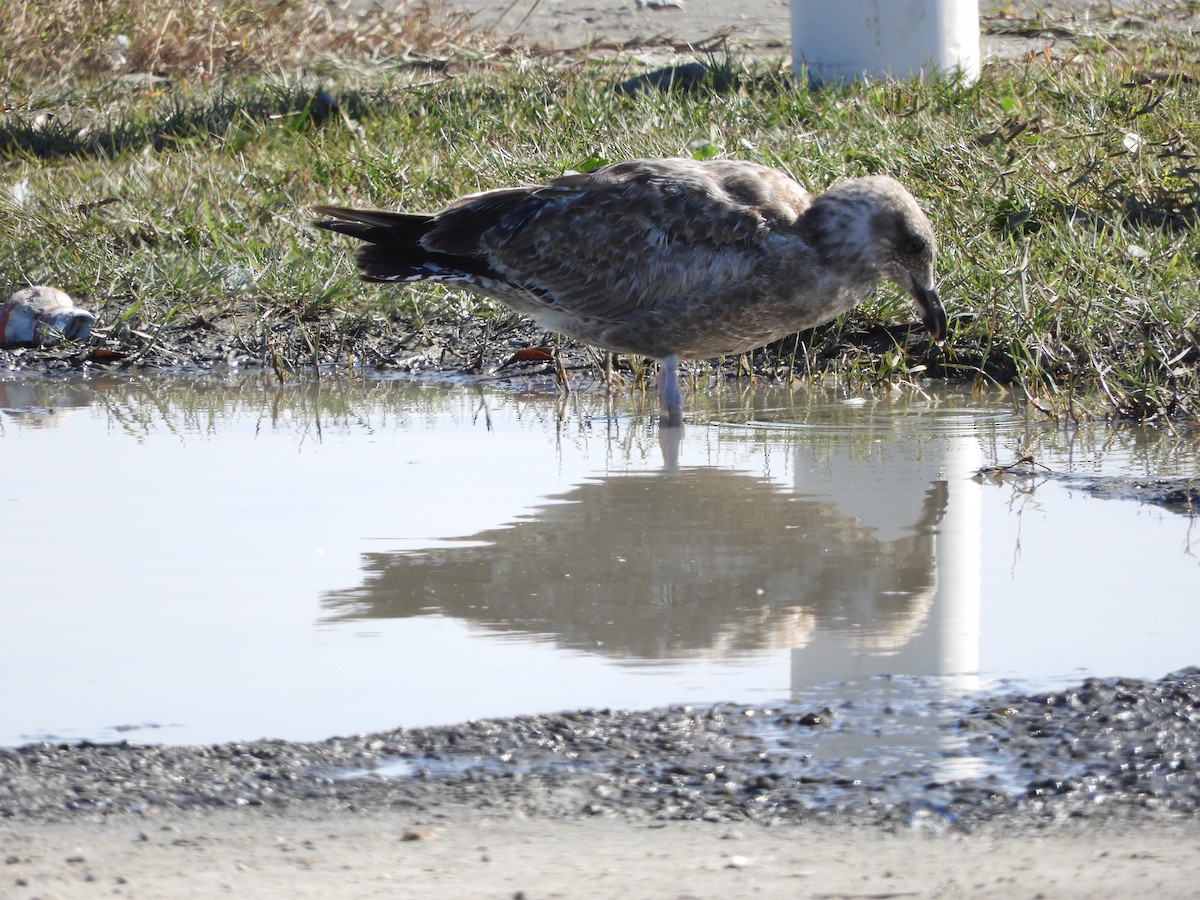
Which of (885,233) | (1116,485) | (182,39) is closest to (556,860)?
(1116,485)

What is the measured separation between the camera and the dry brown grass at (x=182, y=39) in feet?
39.8

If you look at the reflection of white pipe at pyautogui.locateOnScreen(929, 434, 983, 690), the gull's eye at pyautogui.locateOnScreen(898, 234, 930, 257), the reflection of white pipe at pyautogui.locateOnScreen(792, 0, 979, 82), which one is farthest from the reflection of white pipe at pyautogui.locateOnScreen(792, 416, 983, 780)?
the reflection of white pipe at pyautogui.locateOnScreen(792, 0, 979, 82)

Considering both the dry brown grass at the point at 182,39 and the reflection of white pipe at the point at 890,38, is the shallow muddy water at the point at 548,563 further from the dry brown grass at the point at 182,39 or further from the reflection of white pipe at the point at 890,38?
the dry brown grass at the point at 182,39

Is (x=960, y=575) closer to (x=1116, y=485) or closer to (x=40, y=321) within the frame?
(x=1116, y=485)

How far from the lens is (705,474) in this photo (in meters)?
5.35

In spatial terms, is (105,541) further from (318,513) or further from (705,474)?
(705,474)

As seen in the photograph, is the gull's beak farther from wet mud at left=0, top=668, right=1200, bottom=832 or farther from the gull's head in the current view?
wet mud at left=0, top=668, right=1200, bottom=832

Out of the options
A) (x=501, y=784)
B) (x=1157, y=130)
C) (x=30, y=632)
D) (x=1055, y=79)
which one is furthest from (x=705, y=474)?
(x=1055, y=79)

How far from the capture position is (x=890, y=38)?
10.0 m

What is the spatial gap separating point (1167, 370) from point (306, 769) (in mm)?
4138

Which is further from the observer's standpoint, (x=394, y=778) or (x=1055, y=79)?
(x=1055, y=79)

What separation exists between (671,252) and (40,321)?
3.03 metres

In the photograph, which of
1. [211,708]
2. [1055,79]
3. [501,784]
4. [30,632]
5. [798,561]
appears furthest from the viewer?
[1055,79]

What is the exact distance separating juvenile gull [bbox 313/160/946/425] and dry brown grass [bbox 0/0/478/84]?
5904mm
